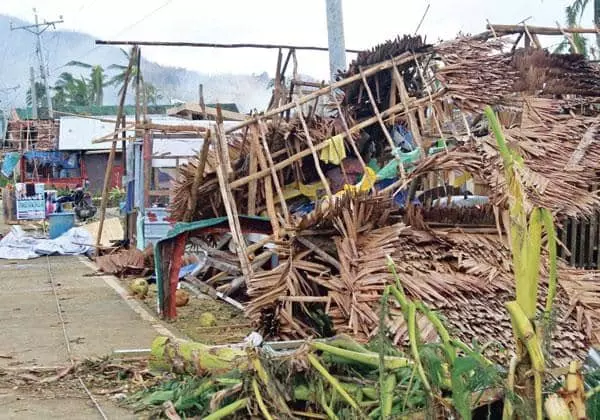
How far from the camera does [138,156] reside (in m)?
16.8

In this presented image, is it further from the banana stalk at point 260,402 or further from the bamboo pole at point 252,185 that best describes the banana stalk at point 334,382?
the bamboo pole at point 252,185

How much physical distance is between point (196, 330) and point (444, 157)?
392 centimetres

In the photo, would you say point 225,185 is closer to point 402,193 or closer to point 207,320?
point 207,320

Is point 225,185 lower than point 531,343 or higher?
higher

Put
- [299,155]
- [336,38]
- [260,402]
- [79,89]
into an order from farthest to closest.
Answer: [79,89]
[336,38]
[299,155]
[260,402]

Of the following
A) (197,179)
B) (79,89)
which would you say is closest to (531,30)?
(197,179)

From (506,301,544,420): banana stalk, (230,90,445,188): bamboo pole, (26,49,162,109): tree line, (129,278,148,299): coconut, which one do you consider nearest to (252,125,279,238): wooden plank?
(230,90,445,188): bamboo pole

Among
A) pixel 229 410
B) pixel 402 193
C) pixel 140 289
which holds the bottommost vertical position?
pixel 140 289

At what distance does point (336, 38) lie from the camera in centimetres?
1261

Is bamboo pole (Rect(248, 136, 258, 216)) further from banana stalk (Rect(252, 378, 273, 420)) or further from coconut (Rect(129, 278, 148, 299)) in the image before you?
banana stalk (Rect(252, 378, 273, 420))

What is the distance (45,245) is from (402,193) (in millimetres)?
12034

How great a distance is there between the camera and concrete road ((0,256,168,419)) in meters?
6.56

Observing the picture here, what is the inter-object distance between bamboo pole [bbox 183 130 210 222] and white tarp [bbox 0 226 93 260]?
912cm

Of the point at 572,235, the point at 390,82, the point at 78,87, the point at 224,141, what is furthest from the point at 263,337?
the point at 78,87
